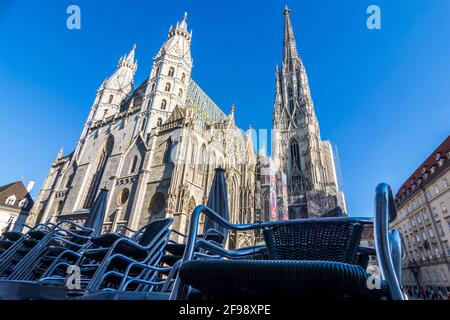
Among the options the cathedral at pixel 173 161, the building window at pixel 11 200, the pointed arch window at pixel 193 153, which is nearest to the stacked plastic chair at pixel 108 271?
the cathedral at pixel 173 161

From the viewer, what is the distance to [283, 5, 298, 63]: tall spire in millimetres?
45509

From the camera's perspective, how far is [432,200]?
77.3 feet

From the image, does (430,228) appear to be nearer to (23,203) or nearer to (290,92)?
(290,92)

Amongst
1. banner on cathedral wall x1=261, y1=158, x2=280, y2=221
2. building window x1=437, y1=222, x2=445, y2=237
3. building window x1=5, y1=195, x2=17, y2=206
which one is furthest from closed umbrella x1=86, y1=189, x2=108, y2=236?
building window x1=5, y1=195, x2=17, y2=206

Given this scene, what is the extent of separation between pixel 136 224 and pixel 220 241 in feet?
43.6

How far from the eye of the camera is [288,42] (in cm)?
4784

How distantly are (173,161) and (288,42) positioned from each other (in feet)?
138

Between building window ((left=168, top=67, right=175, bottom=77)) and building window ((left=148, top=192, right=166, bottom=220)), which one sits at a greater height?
building window ((left=168, top=67, right=175, bottom=77))

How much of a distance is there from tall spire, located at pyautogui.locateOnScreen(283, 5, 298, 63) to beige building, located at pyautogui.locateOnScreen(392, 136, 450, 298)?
28726 mm

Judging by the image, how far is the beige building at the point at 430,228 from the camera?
2127 centimetres

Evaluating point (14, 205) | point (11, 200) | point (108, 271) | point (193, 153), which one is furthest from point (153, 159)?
point (11, 200)

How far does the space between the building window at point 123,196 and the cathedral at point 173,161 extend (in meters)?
0.08

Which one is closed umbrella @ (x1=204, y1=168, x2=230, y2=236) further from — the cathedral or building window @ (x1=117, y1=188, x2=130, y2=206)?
building window @ (x1=117, y1=188, x2=130, y2=206)
